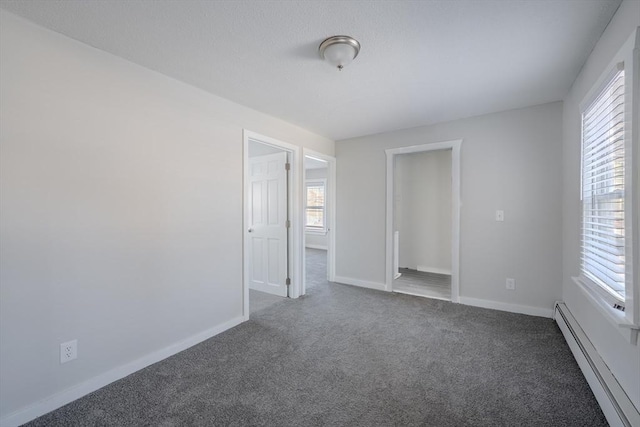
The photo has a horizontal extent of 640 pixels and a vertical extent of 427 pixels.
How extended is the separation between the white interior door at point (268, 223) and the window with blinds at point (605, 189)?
3.04m

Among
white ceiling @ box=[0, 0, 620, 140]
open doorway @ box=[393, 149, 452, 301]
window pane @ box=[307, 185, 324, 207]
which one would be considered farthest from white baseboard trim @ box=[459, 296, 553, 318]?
window pane @ box=[307, 185, 324, 207]

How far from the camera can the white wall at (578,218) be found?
1448mm

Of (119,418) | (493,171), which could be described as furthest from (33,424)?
(493,171)

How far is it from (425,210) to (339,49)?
3.97 m

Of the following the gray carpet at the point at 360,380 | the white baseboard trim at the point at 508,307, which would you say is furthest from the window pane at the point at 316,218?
the gray carpet at the point at 360,380

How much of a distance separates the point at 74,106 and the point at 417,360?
3082 mm

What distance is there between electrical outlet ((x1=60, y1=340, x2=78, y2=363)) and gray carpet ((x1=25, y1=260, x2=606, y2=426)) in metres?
0.28

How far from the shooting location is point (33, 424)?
1608 mm

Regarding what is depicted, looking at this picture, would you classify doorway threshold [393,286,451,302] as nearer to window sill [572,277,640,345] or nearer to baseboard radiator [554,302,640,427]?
baseboard radiator [554,302,640,427]

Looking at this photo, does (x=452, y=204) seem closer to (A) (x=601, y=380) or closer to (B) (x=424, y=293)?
(B) (x=424, y=293)

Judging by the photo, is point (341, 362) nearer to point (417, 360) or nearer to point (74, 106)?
point (417, 360)

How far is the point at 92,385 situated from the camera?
1898mm

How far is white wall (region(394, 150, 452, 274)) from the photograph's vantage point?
5023 millimetres

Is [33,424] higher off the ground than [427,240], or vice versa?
[427,240]
